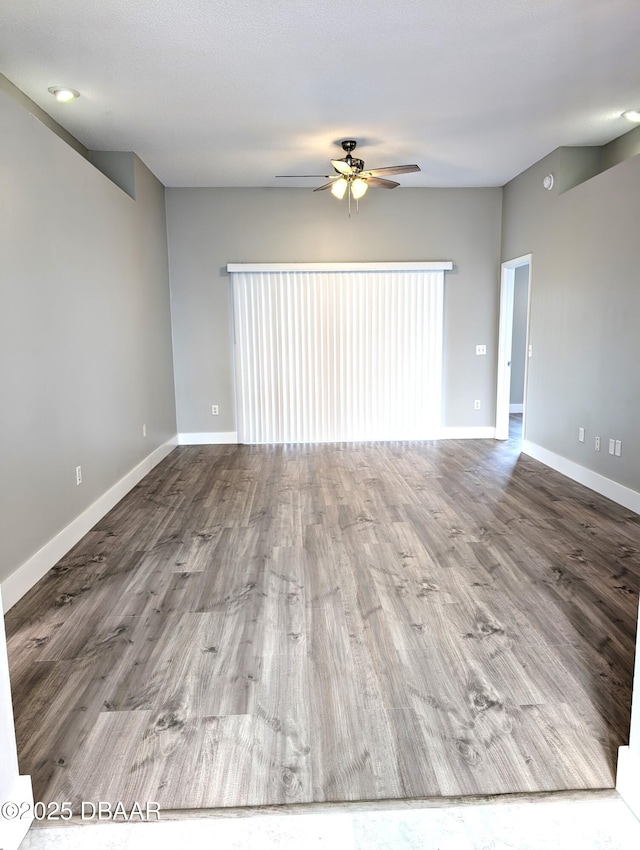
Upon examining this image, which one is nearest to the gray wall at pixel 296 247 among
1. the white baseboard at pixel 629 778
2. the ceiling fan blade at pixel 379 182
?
the ceiling fan blade at pixel 379 182

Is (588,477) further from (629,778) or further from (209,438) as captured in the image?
(209,438)

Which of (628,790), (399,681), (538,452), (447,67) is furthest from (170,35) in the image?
(538,452)

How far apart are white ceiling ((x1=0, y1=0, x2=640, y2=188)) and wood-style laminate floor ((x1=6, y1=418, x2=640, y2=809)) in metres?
2.89

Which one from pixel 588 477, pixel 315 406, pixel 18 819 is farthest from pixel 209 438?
pixel 18 819

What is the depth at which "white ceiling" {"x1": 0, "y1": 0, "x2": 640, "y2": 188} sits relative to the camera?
8.91 ft

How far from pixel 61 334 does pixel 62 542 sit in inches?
50.0

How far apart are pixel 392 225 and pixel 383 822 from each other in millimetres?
5948

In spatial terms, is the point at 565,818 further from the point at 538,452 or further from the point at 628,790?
the point at 538,452

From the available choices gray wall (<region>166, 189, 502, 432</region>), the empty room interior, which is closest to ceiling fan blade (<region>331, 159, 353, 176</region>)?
the empty room interior

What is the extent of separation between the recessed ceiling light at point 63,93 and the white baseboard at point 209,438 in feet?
12.1

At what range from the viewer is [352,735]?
171 cm

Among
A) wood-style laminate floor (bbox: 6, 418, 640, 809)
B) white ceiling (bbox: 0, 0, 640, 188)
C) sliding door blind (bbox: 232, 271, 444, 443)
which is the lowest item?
wood-style laminate floor (bbox: 6, 418, 640, 809)

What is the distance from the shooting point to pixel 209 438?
6.55 meters

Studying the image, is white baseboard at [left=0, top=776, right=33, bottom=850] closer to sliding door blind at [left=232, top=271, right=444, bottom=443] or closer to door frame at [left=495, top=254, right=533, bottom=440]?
sliding door blind at [left=232, top=271, right=444, bottom=443]
